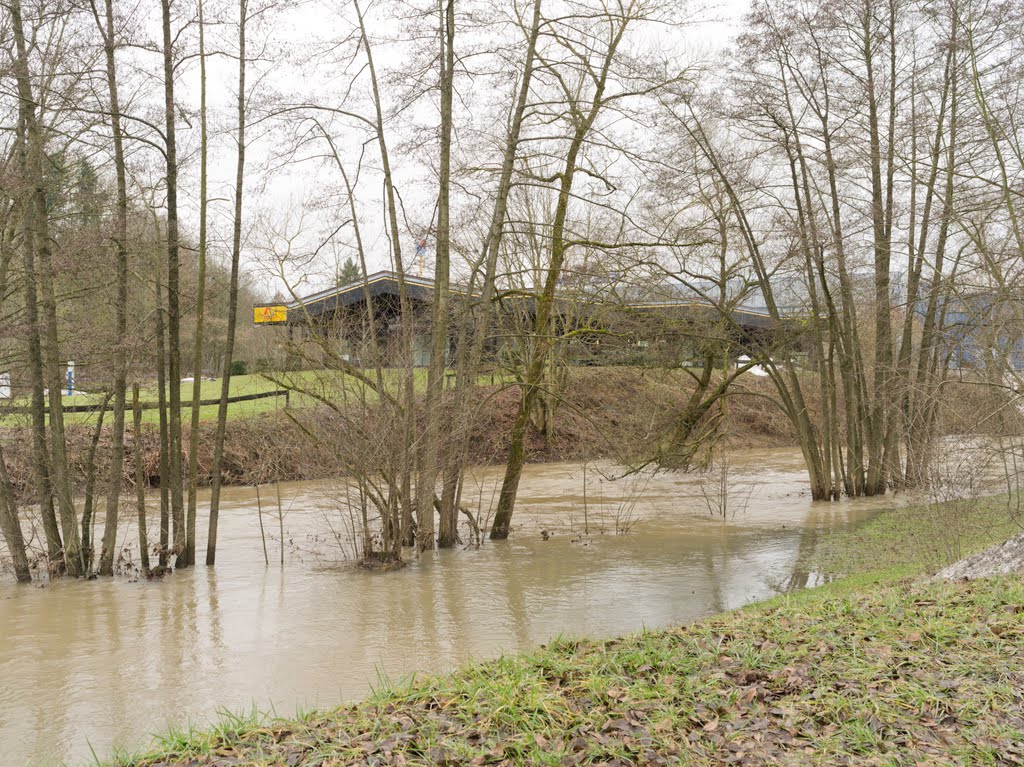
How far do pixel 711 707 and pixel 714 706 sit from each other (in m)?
0.02

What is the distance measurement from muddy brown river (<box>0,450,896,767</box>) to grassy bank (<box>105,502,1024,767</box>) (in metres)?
0.99

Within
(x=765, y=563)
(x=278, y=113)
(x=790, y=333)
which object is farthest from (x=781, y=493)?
(x=278, y=113)

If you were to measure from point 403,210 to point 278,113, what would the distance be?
7.19ft

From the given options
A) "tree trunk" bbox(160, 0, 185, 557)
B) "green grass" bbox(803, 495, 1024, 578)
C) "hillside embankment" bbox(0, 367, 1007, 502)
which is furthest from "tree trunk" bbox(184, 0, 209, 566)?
"green grass" bbox(803, 495, 1024, 578)

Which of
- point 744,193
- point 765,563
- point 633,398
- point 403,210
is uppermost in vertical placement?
point 744,193

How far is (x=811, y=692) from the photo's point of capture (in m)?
5.01

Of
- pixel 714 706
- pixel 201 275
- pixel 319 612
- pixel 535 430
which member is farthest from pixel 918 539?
pixel 535 430

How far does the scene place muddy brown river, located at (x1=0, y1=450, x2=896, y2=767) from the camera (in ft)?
23.0

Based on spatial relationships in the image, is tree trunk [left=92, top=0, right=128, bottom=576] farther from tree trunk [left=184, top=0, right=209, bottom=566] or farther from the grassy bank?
the grassy bank

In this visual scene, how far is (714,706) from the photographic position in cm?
490

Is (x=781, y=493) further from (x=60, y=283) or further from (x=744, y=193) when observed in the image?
(x=60, y=283)

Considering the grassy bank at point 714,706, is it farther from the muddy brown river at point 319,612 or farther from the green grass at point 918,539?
the green grass at point 918,539

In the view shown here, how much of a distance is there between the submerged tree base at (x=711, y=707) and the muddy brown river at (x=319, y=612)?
950mm

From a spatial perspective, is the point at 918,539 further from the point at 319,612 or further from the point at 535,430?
the point at 535,430
